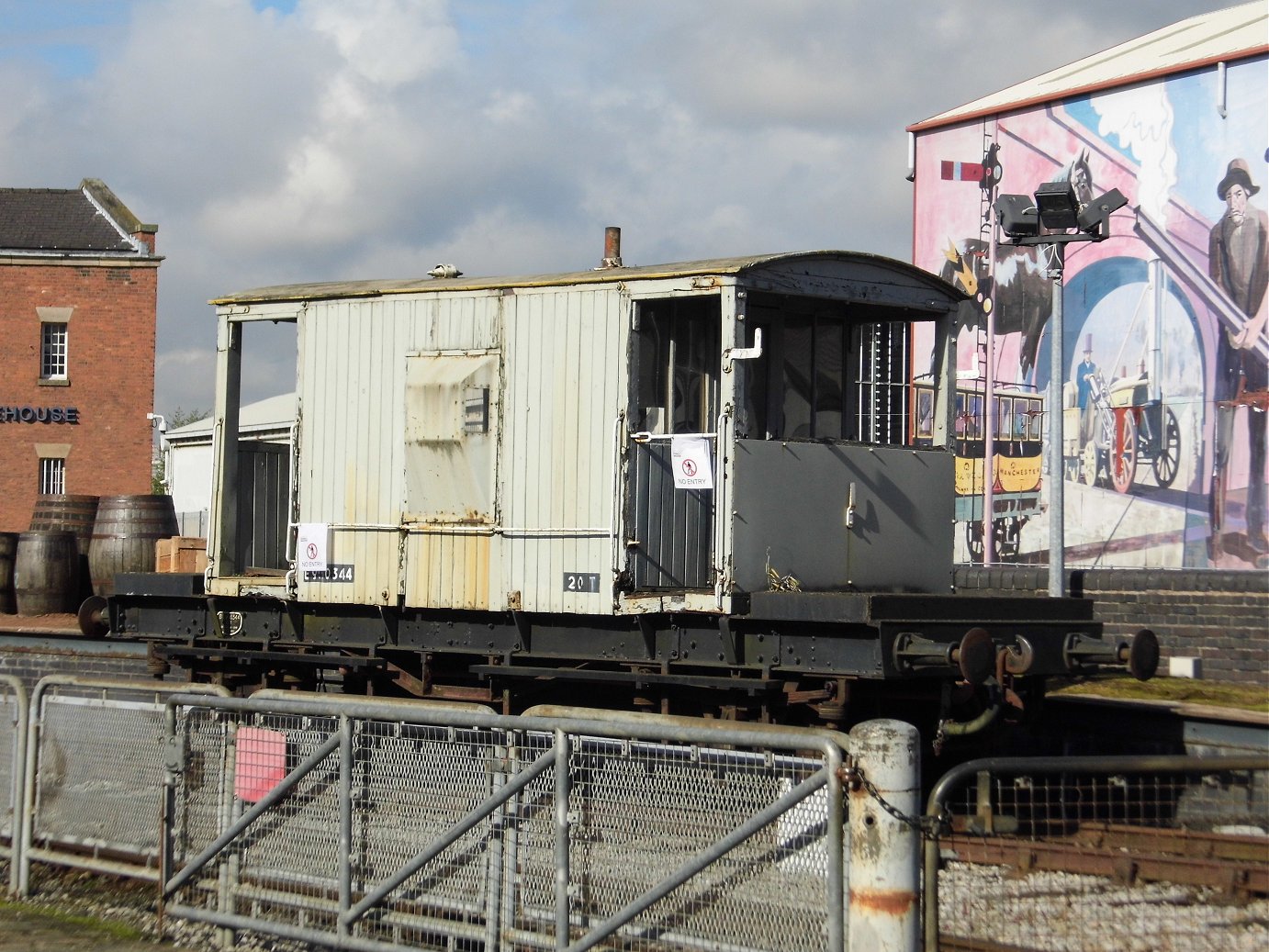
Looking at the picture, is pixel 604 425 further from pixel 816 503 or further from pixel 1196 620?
pixel 1196 620

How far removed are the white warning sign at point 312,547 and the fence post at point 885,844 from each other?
7185mm

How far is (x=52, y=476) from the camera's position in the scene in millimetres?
40406

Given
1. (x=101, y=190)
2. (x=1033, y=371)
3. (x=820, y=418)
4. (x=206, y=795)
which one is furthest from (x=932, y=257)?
(x=206, y=795)

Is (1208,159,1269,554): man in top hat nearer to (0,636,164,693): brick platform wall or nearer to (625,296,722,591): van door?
(0,636,164,693): brick platform wall

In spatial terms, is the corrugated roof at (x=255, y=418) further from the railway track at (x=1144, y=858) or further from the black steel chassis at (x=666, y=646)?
the railway track at (x=1144, y=858)

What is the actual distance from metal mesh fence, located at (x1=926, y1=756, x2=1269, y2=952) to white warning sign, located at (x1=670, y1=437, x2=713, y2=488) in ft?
8.96

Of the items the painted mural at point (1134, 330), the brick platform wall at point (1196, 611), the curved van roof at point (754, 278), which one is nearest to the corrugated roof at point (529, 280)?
the curved van roof at point (754, 278)

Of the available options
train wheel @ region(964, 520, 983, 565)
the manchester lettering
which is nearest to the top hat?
train wheel @ region(964, 520, 983, 565)

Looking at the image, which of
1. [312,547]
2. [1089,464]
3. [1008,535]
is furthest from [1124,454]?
[312,547]

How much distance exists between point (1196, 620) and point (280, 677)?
8741 millimetres

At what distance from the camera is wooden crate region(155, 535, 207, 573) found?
14445 millimetres

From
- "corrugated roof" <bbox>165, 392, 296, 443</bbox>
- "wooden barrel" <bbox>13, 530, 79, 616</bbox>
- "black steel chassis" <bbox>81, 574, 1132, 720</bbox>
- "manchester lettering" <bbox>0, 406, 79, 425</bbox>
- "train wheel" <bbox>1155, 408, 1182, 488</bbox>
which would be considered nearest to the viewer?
"black steel chassis" <bbox>81, 574, 1132, 720</bbox>

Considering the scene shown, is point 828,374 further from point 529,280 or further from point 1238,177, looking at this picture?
point 1238,177

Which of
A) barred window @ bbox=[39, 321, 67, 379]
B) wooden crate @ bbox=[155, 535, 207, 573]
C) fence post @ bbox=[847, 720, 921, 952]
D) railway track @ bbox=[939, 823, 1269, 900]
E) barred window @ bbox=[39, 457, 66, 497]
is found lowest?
railway track @ bbox=[939, 823, 1269, 900]
